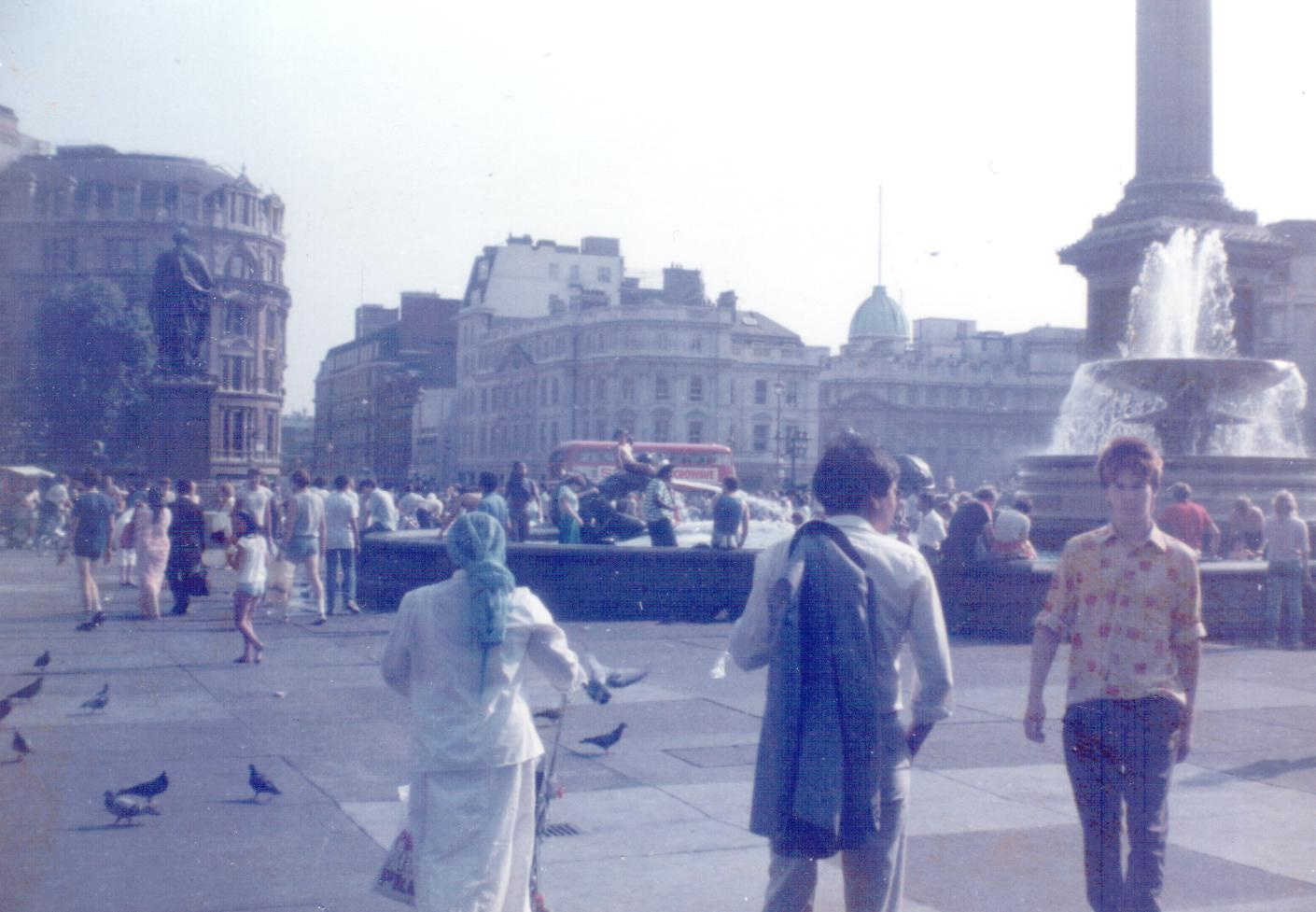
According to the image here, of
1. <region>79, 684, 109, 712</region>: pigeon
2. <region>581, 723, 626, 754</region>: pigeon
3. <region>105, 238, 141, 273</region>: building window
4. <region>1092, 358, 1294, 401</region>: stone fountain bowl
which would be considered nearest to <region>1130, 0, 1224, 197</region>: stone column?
<region>1092, 358, 1294, 401</region>: stone fountain bowl

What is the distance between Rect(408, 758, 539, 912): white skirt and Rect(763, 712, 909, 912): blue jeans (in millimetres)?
1058

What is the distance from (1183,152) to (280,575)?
1609 cm

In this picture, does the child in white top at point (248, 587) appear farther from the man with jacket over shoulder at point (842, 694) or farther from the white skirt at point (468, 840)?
the man with jacket over shoulder at point (842, 694)

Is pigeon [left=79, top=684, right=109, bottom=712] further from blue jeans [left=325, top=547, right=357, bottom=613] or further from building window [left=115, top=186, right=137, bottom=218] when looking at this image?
building window [left=115, top=186, right=137, bottom=218]

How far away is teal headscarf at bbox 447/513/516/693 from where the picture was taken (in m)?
4.53

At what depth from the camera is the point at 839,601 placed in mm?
3666

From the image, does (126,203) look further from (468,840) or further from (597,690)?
(468,840)

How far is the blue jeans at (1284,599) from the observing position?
1409 cm

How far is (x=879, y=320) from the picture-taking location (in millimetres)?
115688

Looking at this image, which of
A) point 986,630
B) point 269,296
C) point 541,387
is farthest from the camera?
point 541,387

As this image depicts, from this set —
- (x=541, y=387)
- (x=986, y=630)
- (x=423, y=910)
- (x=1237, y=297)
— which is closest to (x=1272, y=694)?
(x=986, y=630)

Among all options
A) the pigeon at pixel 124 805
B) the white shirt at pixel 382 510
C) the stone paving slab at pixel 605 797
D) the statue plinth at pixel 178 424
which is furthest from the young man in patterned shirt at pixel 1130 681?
the statue plinth at pixel 178 424

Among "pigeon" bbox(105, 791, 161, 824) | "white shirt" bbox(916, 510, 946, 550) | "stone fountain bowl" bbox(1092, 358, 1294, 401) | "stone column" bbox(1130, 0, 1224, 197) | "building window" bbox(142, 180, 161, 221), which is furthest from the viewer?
"building window" bbox(142, 180, 161, 221)

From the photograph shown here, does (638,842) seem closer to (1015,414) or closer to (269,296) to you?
(269,296)
